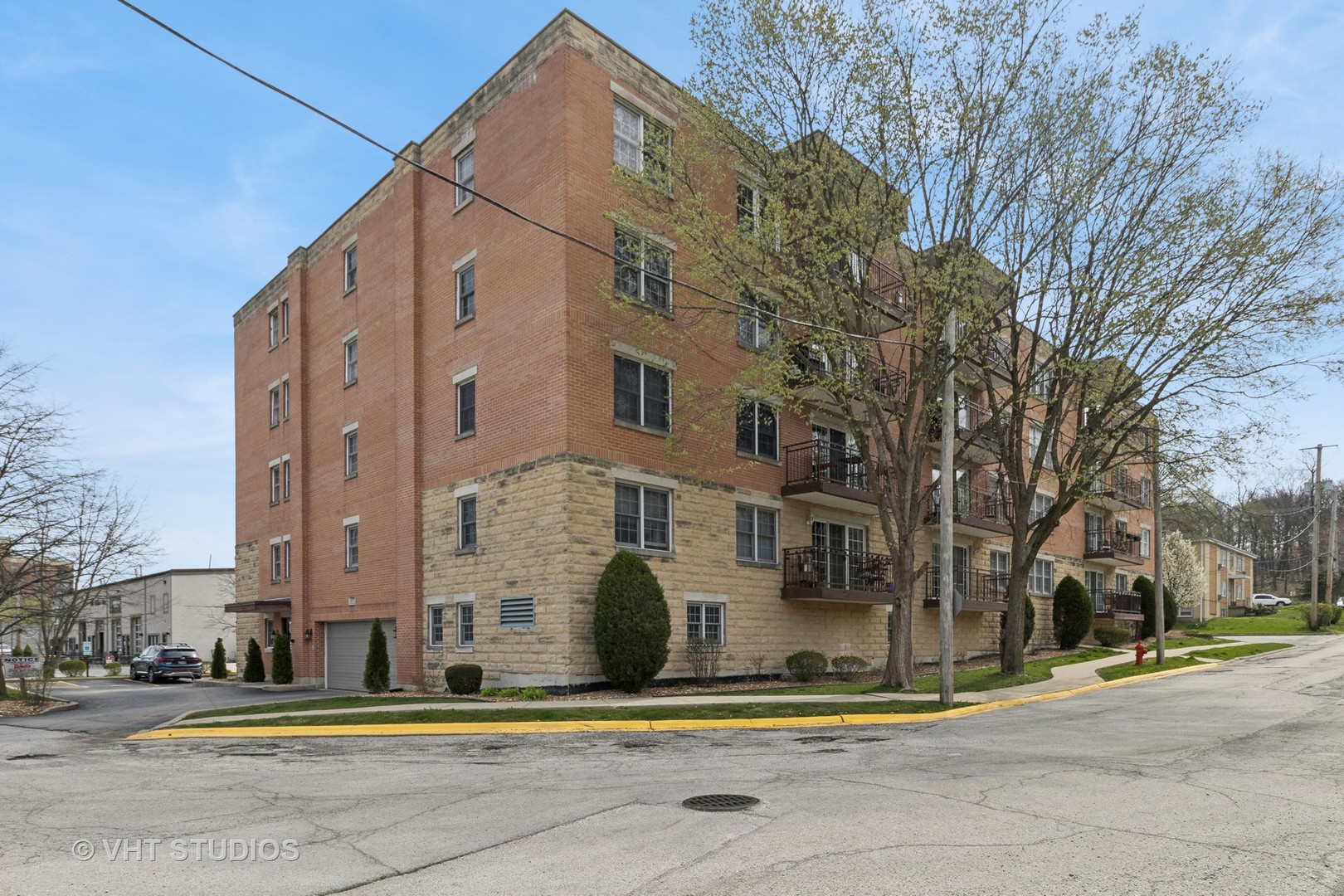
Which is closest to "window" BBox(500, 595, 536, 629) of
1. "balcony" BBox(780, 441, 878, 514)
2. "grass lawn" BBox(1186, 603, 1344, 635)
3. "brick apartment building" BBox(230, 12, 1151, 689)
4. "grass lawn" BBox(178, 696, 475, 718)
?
"brick apartment building" BBox(230, 12, 1151, 689)

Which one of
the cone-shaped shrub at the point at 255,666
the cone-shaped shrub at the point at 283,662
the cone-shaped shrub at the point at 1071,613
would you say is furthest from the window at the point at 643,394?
the cone-shaped shrub at the point at 1071,613

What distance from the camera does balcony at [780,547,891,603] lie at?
85.0 feet

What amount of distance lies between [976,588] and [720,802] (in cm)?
2858

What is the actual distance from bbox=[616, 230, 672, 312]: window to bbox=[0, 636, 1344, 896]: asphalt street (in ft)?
39.9

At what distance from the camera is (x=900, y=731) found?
14984 millimetres

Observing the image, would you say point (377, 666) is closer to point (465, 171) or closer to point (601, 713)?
point (601, 713)

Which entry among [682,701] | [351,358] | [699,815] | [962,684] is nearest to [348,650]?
[351,358]

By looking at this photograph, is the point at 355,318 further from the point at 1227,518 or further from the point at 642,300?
the point at 1227,518

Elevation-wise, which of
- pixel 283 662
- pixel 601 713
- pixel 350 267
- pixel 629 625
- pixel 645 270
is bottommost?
pixel 283 662

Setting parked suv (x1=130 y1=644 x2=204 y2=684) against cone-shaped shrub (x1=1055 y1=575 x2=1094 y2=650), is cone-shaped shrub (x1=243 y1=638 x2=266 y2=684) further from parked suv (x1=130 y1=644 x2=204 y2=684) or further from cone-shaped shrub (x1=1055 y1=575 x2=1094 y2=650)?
cone-shaped shrub (x1=1055 y1=575 x2=1094 y2=650)

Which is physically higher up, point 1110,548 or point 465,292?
point 465,292

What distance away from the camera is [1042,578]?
4184 centimetres

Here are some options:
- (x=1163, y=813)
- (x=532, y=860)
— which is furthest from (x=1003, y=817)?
(x=532, y=860)

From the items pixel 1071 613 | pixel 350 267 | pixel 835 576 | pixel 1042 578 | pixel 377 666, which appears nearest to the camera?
pixel 377 666
